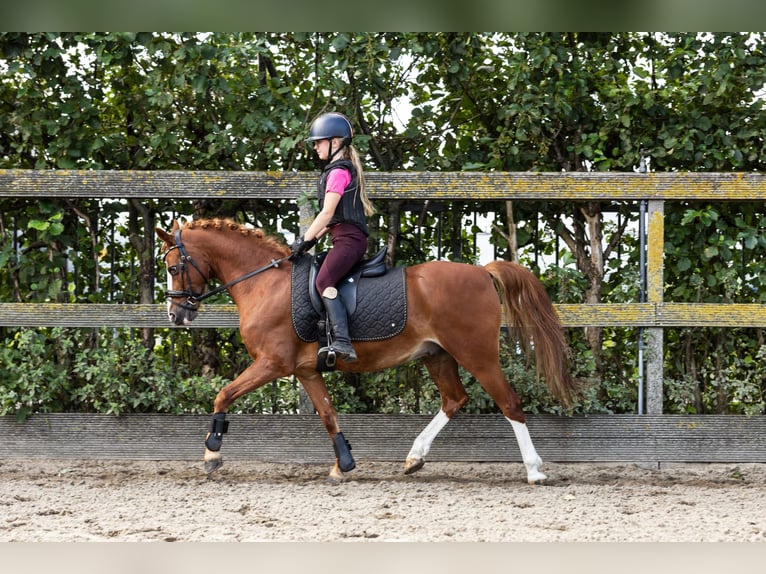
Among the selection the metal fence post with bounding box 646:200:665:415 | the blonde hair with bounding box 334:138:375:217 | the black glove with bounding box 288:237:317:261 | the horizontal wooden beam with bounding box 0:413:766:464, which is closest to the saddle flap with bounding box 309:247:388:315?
the black glove with bounding box 288:237:317:261

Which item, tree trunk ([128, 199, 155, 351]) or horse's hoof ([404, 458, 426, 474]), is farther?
tree trunk ([128, 199, 155, 351])

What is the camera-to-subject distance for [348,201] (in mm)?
5812

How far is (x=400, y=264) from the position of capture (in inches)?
289

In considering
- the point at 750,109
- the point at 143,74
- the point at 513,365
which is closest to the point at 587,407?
the point at 513,365

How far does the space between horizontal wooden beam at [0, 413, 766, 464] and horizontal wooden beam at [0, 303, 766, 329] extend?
743mm

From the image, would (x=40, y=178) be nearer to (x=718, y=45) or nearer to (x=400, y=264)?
(x=400, y=264)

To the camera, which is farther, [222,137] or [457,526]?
[222,137]

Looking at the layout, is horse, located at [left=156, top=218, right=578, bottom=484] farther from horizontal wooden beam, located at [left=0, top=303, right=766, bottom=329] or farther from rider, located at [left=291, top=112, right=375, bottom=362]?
horizontal wooden beam, located at [left=0, top=303, right=766, bottom=329]

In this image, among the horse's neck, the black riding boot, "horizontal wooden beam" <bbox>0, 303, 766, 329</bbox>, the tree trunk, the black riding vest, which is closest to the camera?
the black riding boot

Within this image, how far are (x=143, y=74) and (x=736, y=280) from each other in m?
5.19

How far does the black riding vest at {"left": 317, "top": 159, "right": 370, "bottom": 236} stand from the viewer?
228 inches

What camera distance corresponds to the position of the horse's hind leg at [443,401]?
6137 millimetres

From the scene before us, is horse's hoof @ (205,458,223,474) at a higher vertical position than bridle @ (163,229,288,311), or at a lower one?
lower

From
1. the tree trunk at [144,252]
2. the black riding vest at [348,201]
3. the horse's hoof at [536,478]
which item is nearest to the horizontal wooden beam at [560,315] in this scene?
→ the tree trunk at [144,252]
